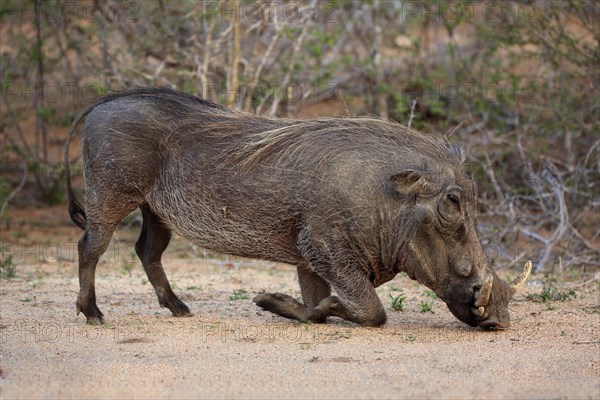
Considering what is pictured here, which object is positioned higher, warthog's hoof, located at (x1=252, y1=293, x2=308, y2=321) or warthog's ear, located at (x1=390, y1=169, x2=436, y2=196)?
warthog's ear, located at (x1=390, y1=169, x2=436, y2=196)

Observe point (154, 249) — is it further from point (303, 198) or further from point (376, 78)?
point (376, 78)

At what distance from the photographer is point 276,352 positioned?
489cm

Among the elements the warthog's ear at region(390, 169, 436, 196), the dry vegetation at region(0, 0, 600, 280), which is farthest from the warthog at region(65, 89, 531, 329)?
the dry vegetation at region(0, 0, 600, 280)

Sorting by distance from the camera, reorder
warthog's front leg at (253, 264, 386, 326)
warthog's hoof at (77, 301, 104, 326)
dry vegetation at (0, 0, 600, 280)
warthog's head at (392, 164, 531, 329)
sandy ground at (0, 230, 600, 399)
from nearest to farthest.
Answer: sandy ground at (0, 230, 600, 399) < warthog's head at (392, 164, 531, 329) < warthog's front leg at (253, 264, 386, 326) < warthog's hoof at (77, 301, 104, 326) < dry vegetation at (0, 0, 600, 280)

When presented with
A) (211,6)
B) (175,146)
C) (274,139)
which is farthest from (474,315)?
(211,6)

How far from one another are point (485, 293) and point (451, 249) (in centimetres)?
33

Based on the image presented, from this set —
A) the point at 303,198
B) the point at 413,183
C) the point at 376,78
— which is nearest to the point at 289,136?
Answer: the point at 303,198

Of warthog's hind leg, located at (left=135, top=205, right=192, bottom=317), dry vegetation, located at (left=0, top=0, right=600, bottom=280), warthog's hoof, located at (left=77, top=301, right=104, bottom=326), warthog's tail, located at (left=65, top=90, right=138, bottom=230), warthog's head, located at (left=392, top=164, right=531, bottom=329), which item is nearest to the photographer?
warthog's head, located at (left=392, top=164, right=531, bottom=329)

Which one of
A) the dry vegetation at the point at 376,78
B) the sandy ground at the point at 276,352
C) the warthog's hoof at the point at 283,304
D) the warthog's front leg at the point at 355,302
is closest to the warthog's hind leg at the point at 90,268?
the sandy ground at the point at 276,352

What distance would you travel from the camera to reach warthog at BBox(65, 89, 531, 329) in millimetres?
5457

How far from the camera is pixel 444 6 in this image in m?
10.7

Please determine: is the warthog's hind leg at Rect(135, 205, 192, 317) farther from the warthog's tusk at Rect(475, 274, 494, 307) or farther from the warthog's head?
the warthog's tusk at Rect(475, 274, 494, 307)

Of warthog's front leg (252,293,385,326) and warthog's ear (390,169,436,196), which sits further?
warthog's front leg (252,293,385,326)

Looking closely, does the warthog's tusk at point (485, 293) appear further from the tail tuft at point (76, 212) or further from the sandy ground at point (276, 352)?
the tail tuft at point (76, 212)
